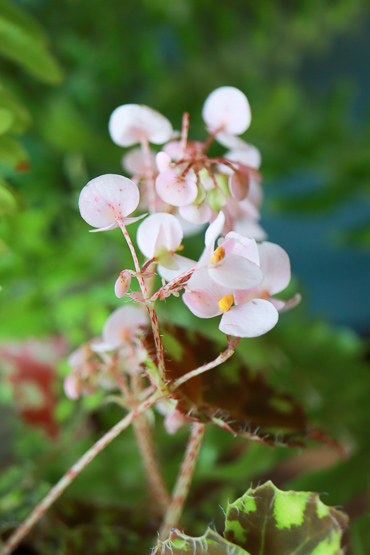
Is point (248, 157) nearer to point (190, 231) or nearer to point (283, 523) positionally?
point (190, 231)

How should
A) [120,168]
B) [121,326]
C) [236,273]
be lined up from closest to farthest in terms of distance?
[236,273], [121,326], [120,168]

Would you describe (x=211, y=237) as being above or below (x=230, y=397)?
above

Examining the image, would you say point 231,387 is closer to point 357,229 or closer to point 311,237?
point 357,229

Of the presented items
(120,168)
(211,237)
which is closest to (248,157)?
(211,237)

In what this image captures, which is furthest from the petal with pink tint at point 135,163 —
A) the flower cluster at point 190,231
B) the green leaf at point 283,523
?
the green leaf at point 283,523

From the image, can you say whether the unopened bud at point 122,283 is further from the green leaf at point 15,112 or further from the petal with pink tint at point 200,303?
the green leaf at point 15,112

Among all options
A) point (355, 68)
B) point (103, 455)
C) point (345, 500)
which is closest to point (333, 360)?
point (345, 500)
